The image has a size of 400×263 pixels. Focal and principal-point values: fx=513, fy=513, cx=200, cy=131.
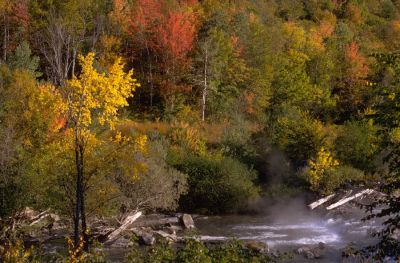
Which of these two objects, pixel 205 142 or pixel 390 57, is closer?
pixel 390 57

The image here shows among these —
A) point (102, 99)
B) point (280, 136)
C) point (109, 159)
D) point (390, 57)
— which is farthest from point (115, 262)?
point (280, 136)

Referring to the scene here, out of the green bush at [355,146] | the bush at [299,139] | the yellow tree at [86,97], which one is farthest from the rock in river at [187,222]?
the yellow tree at [86,97]

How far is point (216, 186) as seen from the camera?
34469mm

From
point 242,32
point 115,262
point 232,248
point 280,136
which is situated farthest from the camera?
point 242,32

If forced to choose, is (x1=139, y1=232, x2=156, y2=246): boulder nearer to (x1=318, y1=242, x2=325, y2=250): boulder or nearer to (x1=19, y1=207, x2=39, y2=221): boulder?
(x1=19, y1=207, x2=39, y2=221): boulder

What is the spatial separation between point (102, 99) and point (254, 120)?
120 ft

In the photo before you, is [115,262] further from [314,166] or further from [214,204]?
[314,166]

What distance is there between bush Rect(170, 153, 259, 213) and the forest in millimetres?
90

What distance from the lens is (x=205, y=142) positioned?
138 feet

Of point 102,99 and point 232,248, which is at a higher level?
point 102,99

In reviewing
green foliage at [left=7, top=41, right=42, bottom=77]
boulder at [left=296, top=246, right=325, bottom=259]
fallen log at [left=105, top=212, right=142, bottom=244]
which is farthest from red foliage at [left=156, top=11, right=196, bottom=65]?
boulder at [left=296, top=246, right=325, bottom=259]

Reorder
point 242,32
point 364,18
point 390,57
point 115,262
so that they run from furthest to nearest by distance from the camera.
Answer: point 364,18
point 242,32
point 115,262
point 390,57

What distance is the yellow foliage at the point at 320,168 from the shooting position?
34356 mm

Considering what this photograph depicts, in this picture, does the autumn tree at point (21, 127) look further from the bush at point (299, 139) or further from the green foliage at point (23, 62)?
the bush at point (299, 139)
